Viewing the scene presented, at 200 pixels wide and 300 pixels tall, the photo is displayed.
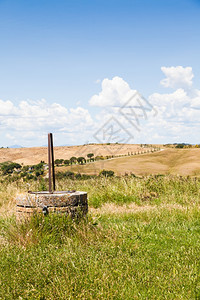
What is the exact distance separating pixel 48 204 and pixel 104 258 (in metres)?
1.92

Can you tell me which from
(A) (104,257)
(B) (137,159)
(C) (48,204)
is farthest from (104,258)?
(B) (137,159)

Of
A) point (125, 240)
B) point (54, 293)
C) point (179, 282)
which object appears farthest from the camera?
point (125, 240)

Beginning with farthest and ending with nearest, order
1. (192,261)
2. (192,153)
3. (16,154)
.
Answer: (16,154), (192,153), (192,261)

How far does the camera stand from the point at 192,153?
50.5 m

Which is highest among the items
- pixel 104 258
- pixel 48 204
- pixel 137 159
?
pixel 48 204

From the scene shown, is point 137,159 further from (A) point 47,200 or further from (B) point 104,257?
(B) point 104,257

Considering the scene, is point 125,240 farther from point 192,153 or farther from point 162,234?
point 192,153

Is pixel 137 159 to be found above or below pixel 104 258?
below

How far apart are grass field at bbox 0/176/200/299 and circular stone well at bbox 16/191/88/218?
205mm

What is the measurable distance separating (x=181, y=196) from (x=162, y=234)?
4.34 metres

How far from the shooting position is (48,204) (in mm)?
5617

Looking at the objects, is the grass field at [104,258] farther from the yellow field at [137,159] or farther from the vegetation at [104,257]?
the yellow field at [137,159]

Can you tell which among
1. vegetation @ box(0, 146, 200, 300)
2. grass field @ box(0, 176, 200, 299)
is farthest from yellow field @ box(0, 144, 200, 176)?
vegetation @ box(0, 146, 200, 300)

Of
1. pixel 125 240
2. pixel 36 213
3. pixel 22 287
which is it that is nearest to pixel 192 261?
pixel 125 240
